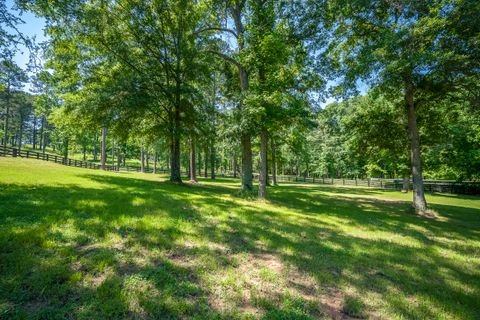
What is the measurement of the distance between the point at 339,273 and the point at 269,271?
133 cm

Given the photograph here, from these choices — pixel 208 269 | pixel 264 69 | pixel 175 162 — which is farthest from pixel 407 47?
pixel 175 162

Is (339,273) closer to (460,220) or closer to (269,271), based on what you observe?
(269,271)

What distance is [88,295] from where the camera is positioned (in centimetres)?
276

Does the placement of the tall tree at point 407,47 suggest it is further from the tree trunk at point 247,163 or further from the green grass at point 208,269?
the green grass at point 208,269

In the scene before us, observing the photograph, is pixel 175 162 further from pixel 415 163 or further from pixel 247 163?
pixel 415 163

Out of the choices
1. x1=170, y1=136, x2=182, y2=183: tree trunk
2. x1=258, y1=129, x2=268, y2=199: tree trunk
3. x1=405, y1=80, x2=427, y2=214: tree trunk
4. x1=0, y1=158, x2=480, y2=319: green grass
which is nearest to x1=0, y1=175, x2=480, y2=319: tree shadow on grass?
x1=0, y1=158, x2=480, y2=319: green grass

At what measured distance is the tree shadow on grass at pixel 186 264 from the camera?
108 inches

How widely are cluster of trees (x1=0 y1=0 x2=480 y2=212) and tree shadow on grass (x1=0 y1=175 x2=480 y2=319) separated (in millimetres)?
6466

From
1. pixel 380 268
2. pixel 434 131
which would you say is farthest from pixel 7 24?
pixel 434 131

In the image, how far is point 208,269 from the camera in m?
3.72

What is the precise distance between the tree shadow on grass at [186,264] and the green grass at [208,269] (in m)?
0.02

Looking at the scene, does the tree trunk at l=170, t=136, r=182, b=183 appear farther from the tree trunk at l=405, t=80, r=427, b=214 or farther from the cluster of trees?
the tree trunk at l=405, t=80, r=427, b=214

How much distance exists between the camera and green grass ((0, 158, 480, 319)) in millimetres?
2752

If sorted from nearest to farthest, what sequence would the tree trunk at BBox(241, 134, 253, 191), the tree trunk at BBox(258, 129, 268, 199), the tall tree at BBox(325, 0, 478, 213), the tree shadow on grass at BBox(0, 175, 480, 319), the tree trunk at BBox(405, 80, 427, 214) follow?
the tree shadow on grass at BBox(0, 175, 480, 319) < the tall tree at BBox(325, 0, 478, 213) < the tree trunk at BBox(405, 80, 427, 214) < the tree trunk at BBox(258, 129, 268, 199) < the tree trunk at BBox(241, 134, 253, 191)
